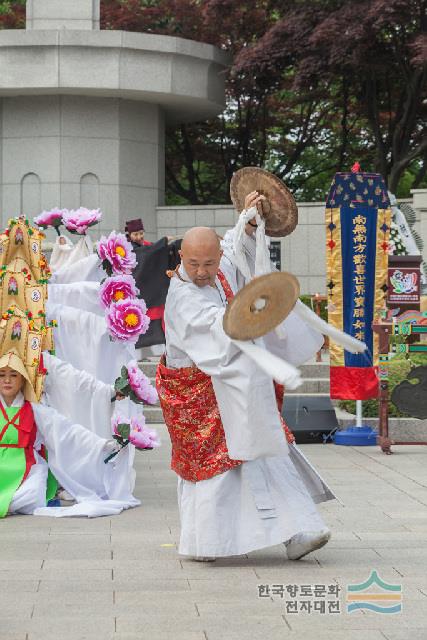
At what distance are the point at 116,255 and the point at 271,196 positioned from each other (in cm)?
238

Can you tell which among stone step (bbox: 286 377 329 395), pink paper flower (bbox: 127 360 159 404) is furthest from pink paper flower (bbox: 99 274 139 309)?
stone step (bbox: 286 377 329 395)

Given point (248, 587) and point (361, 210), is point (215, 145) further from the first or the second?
point (248, 587)

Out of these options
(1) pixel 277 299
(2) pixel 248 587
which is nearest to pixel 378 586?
(2) pixel 248 587

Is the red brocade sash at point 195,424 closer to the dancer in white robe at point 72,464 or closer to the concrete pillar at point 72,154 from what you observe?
the dancer in white robe at point 72,464

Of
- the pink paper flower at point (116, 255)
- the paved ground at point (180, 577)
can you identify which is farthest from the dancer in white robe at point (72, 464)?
the pink paper flower at point (116, 255)

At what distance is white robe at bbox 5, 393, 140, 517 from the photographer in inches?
310

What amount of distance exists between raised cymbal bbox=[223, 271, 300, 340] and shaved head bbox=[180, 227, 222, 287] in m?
0.62

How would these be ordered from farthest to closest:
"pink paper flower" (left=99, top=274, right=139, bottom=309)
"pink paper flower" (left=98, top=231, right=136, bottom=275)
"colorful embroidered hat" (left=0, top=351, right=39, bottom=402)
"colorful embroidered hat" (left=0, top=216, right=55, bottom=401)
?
"pink paper flower" (left=98, top=231, right=136, bottom=275) < "pink paper flower" (left=99, top=274, right=139, bottom=309) < "colorful embroidered hat" (left=0, top=216, right=55, bottom=401) < "colorful embroidered hat" (left=0, top=351, right=39, bottom=402)

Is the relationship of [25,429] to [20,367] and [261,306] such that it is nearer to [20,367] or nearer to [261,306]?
[20,367]

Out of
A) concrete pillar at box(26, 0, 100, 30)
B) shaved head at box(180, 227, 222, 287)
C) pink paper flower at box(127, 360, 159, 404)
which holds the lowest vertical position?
pink paper flower at box(127, 360, 159, 404)

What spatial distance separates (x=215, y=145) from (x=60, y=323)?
16.9m

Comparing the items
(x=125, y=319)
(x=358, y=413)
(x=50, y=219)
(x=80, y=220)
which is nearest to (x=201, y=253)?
(x=125, y=319)

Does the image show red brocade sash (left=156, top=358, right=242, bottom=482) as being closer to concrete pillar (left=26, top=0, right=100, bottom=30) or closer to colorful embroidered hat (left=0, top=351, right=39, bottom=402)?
colorful embroidered hat (left=0, top=351, right=39, bottom=402)

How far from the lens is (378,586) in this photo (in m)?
5.41
